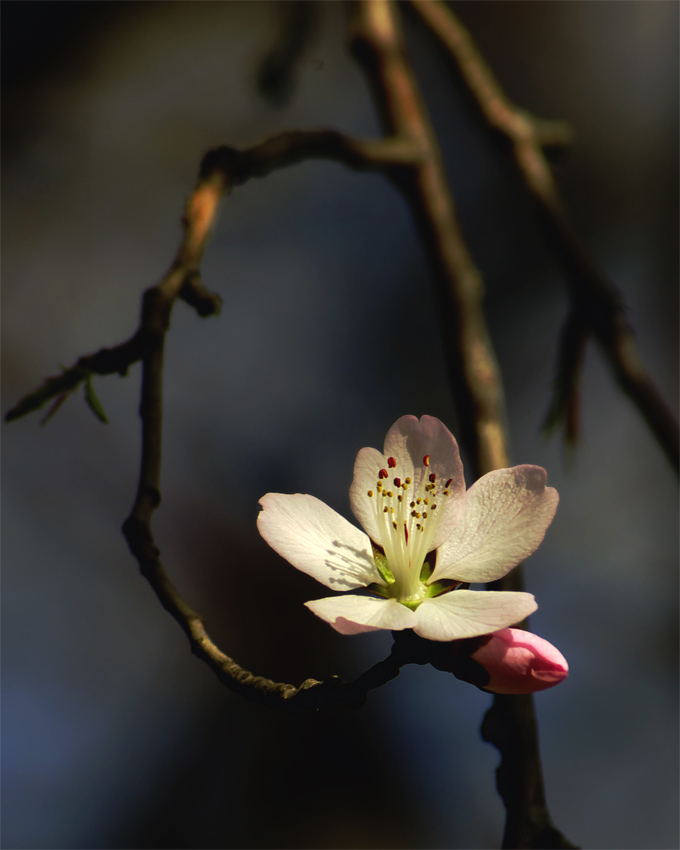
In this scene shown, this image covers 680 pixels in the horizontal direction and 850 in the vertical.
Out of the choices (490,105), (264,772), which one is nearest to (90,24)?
(490,105)

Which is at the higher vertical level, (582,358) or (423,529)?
(582,358)

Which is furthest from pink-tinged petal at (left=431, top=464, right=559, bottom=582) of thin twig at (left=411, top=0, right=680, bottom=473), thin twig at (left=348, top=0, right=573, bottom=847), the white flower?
thin twig at (left=411, top=0, right=680, bottom=473)

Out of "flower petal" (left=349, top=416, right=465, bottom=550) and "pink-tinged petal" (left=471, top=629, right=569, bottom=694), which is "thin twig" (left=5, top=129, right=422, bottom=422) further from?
"pink-tinged petal" (left=471, top=629, right=569, bottom=694)

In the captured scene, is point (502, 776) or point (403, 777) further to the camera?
point (403, 777)

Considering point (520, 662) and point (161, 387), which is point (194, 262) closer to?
point (161, 387)

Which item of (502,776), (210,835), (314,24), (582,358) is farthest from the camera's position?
(210,835)

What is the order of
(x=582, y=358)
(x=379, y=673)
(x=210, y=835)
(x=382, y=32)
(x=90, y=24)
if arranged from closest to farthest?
(x=379, y=673) → (x=582, y=358) → (x=382, y=32) → (x=210, y=835) → (x=90, y=24)

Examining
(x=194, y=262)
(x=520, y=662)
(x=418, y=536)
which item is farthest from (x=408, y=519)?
(x=194, y=262)

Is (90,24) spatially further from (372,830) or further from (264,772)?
(372,830)
